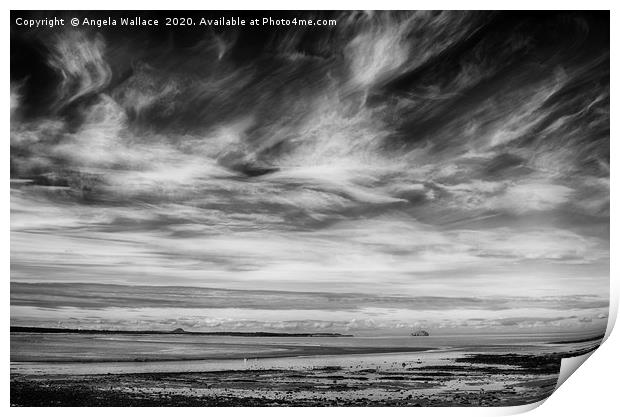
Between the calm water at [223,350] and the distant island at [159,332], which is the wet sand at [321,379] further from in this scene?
the distant island at [159,332]

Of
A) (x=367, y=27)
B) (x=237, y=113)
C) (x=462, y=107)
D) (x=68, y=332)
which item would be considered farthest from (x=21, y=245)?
(x=462, y=107)

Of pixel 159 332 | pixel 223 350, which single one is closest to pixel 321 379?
pixel 223 350

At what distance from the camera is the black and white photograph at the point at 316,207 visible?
11.8 feet

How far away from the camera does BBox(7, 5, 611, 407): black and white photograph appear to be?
3596 mm

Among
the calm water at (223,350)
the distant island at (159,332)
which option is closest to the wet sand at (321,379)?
the calm water at (223,350)

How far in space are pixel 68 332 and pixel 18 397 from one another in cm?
40

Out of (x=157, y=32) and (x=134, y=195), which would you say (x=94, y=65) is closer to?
(x=157, y=32)

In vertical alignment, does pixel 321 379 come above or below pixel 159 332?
below

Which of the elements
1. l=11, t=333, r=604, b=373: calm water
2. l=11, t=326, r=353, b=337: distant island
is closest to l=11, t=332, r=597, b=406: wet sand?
l=11, t=333, r=604, b=373: calm water

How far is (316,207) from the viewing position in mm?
3658

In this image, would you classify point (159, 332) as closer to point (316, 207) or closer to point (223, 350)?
point (223, 350)

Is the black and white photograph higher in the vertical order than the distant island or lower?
higher

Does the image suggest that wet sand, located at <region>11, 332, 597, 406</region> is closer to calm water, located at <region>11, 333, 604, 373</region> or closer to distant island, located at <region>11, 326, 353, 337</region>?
calm water, located at <region>11, 333, 604, 373</region>

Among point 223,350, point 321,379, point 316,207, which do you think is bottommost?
point 321,379
